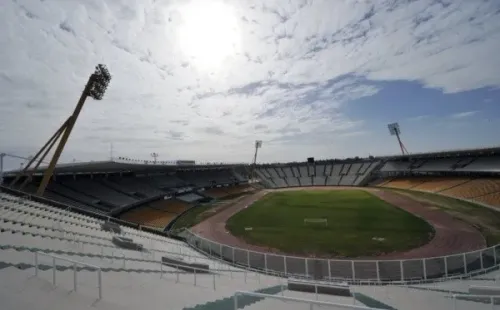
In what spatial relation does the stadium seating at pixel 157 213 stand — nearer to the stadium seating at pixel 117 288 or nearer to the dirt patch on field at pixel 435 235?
the dirt patch on field at pixel 435 235

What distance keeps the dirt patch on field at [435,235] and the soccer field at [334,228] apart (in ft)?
3.01

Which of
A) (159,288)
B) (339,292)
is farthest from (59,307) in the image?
(339,292)

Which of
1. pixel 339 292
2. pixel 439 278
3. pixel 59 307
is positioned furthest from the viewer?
pixel 439 278

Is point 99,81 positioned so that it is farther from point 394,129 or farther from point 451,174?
point 394,129

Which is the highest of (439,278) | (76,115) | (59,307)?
(76,115)

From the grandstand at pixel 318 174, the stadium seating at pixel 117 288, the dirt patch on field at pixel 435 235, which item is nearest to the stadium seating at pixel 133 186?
the dirt patch on field at pixel 435 235

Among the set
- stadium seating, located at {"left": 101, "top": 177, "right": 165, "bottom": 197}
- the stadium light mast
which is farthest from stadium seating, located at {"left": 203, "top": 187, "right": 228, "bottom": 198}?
the stadium light mast

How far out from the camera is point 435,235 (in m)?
30.0

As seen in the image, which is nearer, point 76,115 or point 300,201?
point 76,115

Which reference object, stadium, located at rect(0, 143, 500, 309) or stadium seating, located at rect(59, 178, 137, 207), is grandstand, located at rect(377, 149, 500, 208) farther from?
stadium seating, located at rect(59, 178, 137, 207)

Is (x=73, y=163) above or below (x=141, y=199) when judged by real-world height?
above

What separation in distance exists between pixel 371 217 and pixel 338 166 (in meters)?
62.2

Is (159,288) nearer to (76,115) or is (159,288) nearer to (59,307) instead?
(59,307)

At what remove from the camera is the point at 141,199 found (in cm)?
4888
